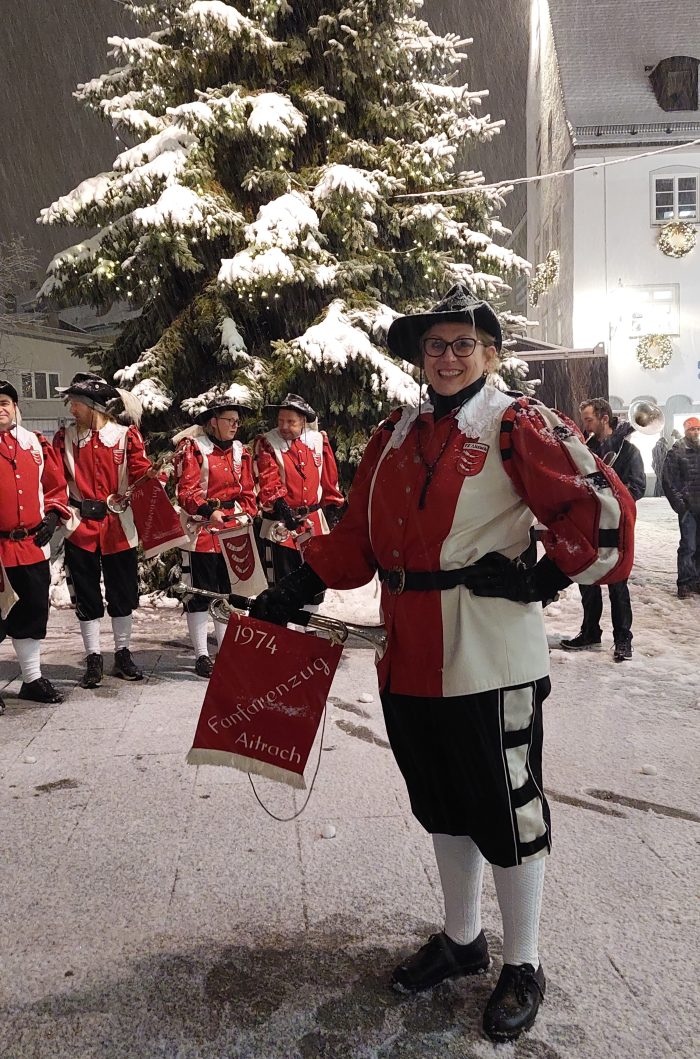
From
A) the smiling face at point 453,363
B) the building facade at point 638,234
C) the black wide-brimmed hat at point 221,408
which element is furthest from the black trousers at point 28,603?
the building facade at point 638,234

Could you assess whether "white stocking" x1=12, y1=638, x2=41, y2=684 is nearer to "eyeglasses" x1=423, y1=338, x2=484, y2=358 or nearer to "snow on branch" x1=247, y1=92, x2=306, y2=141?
"eyeglasses" x1=423, y1=338, x2=484, y2=358

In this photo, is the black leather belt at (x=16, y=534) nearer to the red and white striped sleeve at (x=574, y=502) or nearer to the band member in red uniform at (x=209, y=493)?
the band member in red uniform at (x=209, y=493)

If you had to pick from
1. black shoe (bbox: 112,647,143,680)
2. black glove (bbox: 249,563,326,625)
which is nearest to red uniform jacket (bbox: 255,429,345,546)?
black shoe (bbox: 112,647,143,680)

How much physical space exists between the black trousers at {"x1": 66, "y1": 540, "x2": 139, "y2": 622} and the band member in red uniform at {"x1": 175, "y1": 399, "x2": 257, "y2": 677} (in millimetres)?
506

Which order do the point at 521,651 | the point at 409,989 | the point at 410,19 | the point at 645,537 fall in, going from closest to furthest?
1. the point at 521,651
2. the point at 409,989
3. the point at 410,19
4. the point at 645,537

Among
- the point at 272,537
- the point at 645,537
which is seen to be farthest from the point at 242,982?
the point at 645,537

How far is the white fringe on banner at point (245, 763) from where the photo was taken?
9.32ft

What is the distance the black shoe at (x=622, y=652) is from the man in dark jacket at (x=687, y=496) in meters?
3.31

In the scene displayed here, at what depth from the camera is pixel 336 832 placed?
390 cm

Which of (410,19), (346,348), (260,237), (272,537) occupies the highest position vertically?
(410,19)

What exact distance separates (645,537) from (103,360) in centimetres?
954

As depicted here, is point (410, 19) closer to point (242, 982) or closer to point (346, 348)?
point (346, 348)

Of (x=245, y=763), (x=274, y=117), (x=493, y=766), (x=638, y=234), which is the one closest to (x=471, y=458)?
(x=493, y=766)

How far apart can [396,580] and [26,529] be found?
4358 millimetres
